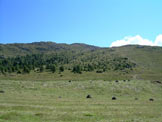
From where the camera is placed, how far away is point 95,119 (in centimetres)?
1861

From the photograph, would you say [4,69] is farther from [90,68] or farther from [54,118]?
[54,118]

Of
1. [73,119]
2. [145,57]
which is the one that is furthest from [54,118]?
[145,57]

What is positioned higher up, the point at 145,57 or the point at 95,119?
the point at 145,57

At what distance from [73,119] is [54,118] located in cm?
193

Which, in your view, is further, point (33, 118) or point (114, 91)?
point (114, 91)

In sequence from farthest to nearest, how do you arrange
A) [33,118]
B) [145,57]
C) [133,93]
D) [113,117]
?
[145,57] < [133,93] < [113,117] < [33,118]

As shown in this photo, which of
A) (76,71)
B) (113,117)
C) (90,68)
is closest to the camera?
(113,117)

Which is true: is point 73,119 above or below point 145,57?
below

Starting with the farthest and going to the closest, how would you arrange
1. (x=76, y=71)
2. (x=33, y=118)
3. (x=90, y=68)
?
(x=90, y=68), (x=76, y=71), (x=33, y=118)

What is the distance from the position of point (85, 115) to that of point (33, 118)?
18.3 feet

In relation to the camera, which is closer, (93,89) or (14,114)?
(14,114)

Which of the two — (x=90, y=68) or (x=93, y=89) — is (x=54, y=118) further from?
(x=90, y=68)

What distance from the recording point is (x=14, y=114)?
19344mm

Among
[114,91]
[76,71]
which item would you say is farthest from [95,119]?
[76,71]
